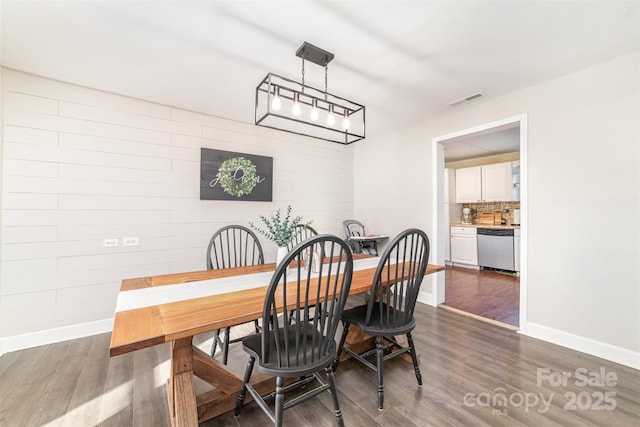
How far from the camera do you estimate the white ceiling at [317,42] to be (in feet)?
5.47

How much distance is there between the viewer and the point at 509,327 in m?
2.80

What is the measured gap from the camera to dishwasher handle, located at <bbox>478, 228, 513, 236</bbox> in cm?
504

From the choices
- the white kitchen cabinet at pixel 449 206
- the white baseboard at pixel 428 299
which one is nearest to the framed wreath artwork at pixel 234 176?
the white baseboard at pixel 428 299

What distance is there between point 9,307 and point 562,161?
5.14 meters

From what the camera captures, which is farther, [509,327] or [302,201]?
[302,201]

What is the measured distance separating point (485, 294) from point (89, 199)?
504 cm

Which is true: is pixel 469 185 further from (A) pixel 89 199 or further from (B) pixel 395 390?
(A) pixel 89 199

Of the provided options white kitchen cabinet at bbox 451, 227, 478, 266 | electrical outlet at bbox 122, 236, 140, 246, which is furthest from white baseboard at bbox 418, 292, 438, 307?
electrical outlet at bbox 122, 236, 140, 246

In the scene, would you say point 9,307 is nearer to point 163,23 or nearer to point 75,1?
point 75,1

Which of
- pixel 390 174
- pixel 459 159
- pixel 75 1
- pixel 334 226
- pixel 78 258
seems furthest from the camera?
pixel 459 159

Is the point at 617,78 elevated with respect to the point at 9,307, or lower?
elevated

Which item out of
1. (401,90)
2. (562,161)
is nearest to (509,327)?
(562,161)

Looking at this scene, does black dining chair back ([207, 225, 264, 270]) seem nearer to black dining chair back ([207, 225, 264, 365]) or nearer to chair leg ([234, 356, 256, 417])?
black dining chair back ([207, 225, 264, 365])

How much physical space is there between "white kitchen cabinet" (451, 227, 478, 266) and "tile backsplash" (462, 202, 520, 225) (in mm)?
792
